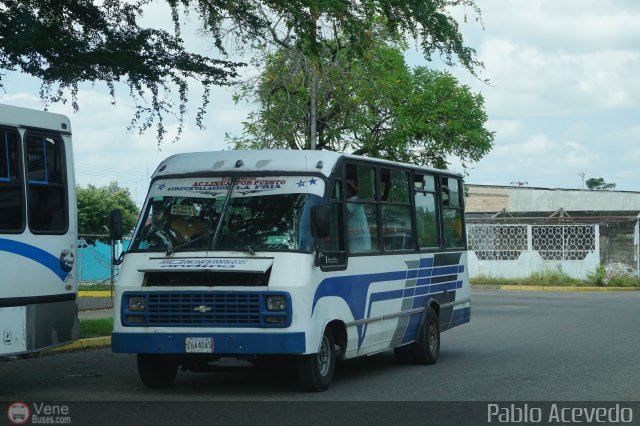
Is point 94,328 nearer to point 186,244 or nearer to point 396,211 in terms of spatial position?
point 396,211

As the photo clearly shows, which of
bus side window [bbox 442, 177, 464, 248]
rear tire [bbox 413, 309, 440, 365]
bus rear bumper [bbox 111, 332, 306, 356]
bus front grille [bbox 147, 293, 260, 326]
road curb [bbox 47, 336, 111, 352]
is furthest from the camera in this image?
road curb [bbox 47, 336, 111, 352]

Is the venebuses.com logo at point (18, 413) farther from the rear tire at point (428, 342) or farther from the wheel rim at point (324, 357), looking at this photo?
the rear tire at point (428, 342)

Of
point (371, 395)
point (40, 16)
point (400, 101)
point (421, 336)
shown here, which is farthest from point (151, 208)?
point (400, 101)

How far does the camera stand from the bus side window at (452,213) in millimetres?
16250

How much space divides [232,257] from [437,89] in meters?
32.1

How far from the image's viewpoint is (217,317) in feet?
36.8

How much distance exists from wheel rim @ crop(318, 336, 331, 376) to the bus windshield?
1.07m

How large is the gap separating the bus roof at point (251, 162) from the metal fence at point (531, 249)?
28.9 meters

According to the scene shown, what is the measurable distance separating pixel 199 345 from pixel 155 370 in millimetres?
1055

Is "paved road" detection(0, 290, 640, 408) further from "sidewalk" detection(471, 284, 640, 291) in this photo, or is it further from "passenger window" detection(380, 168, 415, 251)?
"sidewalk" detection(471, 284, 640, 291)

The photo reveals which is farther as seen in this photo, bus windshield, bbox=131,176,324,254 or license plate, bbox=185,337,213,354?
bus windshield, bbox=131,176,324,254

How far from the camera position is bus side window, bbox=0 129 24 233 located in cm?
1127

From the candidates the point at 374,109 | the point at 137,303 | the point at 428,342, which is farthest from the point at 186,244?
the point at 374,109

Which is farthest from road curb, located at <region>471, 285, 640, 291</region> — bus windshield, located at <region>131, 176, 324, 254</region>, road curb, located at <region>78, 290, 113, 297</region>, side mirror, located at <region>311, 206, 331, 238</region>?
side mirror, located at <region>311, 206, 331, 238</region>
